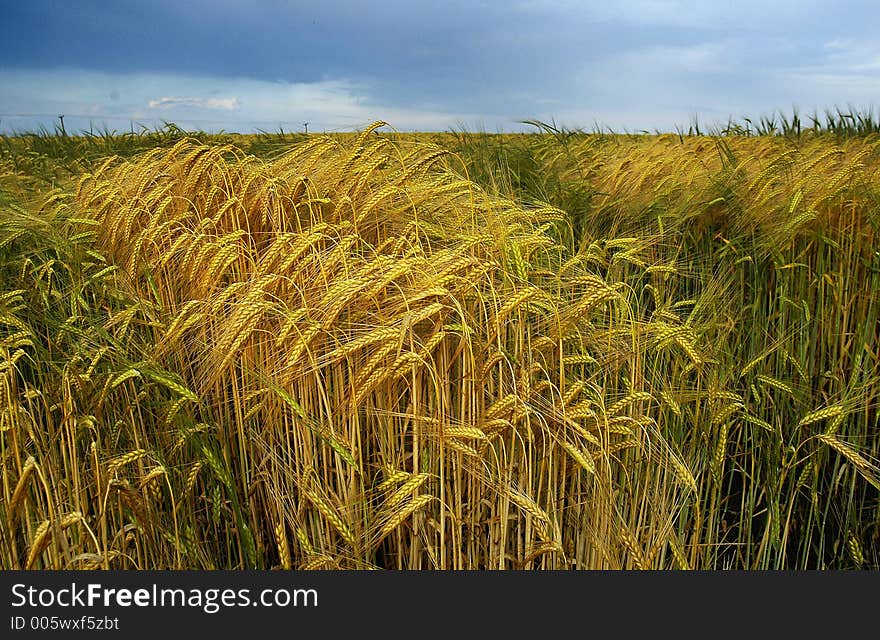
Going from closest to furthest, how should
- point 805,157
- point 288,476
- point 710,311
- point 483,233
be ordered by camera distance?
1. point 288,476
2. point 483,233
3. point 710,311
4. point 805,157

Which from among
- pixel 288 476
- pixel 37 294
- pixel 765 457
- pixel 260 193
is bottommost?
pixel 765 457

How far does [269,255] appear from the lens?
2.19 meters

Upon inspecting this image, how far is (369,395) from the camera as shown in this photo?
1996mm

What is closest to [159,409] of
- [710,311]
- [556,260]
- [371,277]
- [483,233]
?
[371,277]

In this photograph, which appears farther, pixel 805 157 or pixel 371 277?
pixel 805 157

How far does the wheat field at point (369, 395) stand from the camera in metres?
1.92

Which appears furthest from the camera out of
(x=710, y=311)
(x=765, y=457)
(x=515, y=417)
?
(x=710, y=311)

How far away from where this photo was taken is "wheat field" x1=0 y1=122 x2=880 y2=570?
75.4 inches

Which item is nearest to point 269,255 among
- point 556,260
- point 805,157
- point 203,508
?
point 203,508

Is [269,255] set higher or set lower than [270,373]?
higher

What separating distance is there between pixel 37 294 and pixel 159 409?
93 centimetres

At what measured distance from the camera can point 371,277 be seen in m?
2.04

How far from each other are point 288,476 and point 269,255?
0.66m

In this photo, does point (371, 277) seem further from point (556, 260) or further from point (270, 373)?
point (556, 260)
